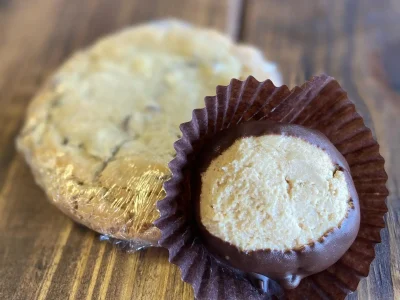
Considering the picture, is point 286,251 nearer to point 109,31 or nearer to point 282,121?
point 282,121

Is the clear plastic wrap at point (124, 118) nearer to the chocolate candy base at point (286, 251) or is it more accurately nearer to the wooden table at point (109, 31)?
the wooden table at point (109, 31)

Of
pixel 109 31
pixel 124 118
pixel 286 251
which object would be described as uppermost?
pixel 286 251

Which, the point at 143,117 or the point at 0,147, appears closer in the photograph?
the point at 143,117

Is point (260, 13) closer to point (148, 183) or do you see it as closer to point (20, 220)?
point (148, 183)

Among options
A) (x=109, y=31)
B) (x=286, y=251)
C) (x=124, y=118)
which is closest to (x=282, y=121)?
(x=286, y=251)

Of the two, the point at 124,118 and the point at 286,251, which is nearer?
the point at 286,251

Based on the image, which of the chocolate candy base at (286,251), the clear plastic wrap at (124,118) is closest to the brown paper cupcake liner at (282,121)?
the chocolate candy base at (286,251)

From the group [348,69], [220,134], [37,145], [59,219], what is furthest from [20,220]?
[348,69]

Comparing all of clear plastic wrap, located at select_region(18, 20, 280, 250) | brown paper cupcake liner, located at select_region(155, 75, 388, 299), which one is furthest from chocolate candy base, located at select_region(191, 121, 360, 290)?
clear plastic wrap, located at select_region(18, 20, 280, 250)
